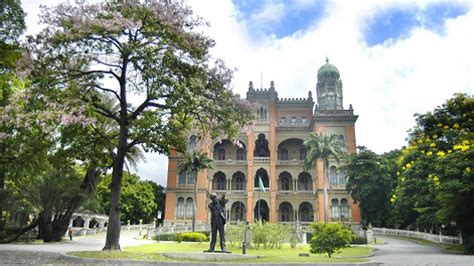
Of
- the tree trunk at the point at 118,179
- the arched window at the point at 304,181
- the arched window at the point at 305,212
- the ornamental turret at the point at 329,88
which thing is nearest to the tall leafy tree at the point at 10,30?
the tree trunk at the point at 118,179

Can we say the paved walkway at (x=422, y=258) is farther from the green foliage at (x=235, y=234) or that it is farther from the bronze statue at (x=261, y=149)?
the bronze statue at (x=261, y=149)

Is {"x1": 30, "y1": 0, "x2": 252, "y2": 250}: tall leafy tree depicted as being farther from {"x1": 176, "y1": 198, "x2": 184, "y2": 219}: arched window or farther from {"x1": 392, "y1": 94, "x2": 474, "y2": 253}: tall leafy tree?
{"x1": 176, "y1": 198, "x2": 184, "y2": 219}: arched window

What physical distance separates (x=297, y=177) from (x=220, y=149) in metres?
11.4

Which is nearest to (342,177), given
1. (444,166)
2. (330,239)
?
(444,166)

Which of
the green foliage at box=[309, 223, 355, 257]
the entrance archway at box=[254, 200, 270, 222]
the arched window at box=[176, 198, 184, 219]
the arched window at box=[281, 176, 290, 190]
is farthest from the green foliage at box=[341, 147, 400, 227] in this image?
the green foliage at box=[309, 223, 355, 257]

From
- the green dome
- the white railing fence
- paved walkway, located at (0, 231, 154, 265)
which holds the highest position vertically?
the green dome

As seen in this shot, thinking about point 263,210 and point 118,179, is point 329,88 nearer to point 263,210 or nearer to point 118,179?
point 263,210

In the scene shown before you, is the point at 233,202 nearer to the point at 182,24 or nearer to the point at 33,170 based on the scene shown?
the point at 33,170

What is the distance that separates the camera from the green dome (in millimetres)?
55094

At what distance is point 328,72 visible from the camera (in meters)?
55.2

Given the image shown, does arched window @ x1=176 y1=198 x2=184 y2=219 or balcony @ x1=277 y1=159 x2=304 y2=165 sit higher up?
balcony @ x1=277 y1=159 x2=304 y2=165

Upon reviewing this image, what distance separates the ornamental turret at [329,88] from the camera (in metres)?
53.5

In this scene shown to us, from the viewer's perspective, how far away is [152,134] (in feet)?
50.9

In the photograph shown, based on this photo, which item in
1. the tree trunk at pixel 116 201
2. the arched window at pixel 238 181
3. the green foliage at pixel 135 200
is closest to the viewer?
the tree trunk at pixel 116 201
